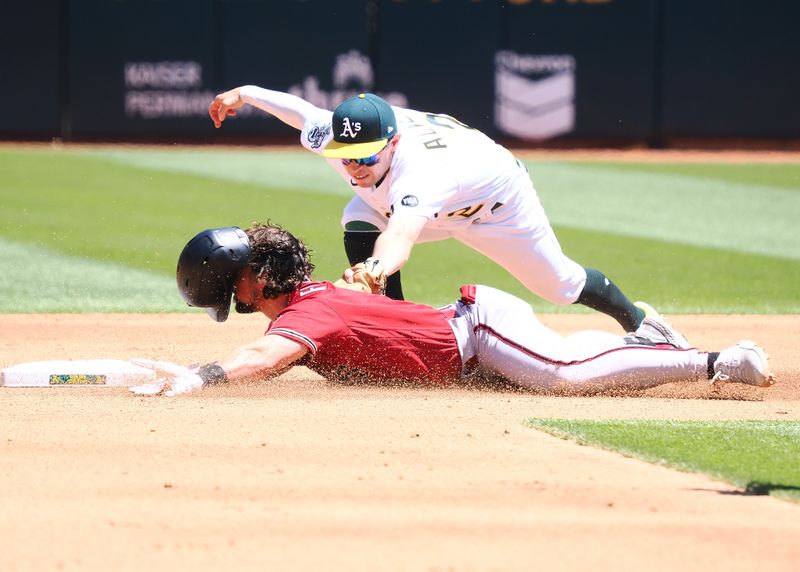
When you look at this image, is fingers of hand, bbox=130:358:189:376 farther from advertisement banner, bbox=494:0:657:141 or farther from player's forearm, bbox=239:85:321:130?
advertisement banner, bbox=494:0:657:141

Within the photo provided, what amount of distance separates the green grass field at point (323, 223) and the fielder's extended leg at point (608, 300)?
2435 millimetres

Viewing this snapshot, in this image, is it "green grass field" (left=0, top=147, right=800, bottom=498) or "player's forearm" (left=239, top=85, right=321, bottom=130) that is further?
"player's forearm" (left=239, top=85, right=321, bottom=130)

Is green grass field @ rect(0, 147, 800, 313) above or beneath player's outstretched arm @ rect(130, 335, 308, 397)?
beneath

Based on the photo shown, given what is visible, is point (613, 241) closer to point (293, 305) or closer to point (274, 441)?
point (293, 305)

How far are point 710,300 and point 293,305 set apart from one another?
495 centimetres

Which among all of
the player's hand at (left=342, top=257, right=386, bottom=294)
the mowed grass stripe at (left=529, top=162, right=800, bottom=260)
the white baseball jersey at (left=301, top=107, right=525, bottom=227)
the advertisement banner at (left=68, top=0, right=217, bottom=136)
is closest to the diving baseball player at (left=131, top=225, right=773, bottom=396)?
the player's hand at (left=342, top=257, right=386, bottom=294)

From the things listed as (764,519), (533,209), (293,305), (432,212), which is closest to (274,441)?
(293,305)

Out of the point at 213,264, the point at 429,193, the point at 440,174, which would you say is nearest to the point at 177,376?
the point at 213,264

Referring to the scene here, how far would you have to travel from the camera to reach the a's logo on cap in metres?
5.97

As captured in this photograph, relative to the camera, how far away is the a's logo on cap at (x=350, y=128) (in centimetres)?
597

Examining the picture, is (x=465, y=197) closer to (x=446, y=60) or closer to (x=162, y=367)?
(x=162, y=367)

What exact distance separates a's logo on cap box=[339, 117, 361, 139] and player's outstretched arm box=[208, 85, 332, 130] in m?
1.04

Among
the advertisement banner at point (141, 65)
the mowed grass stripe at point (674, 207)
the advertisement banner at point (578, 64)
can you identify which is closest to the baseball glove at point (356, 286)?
the mowed grass stripe at point (674, 207)

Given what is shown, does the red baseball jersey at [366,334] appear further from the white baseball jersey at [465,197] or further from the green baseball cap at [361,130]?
the green baseball cap at [361,130]
